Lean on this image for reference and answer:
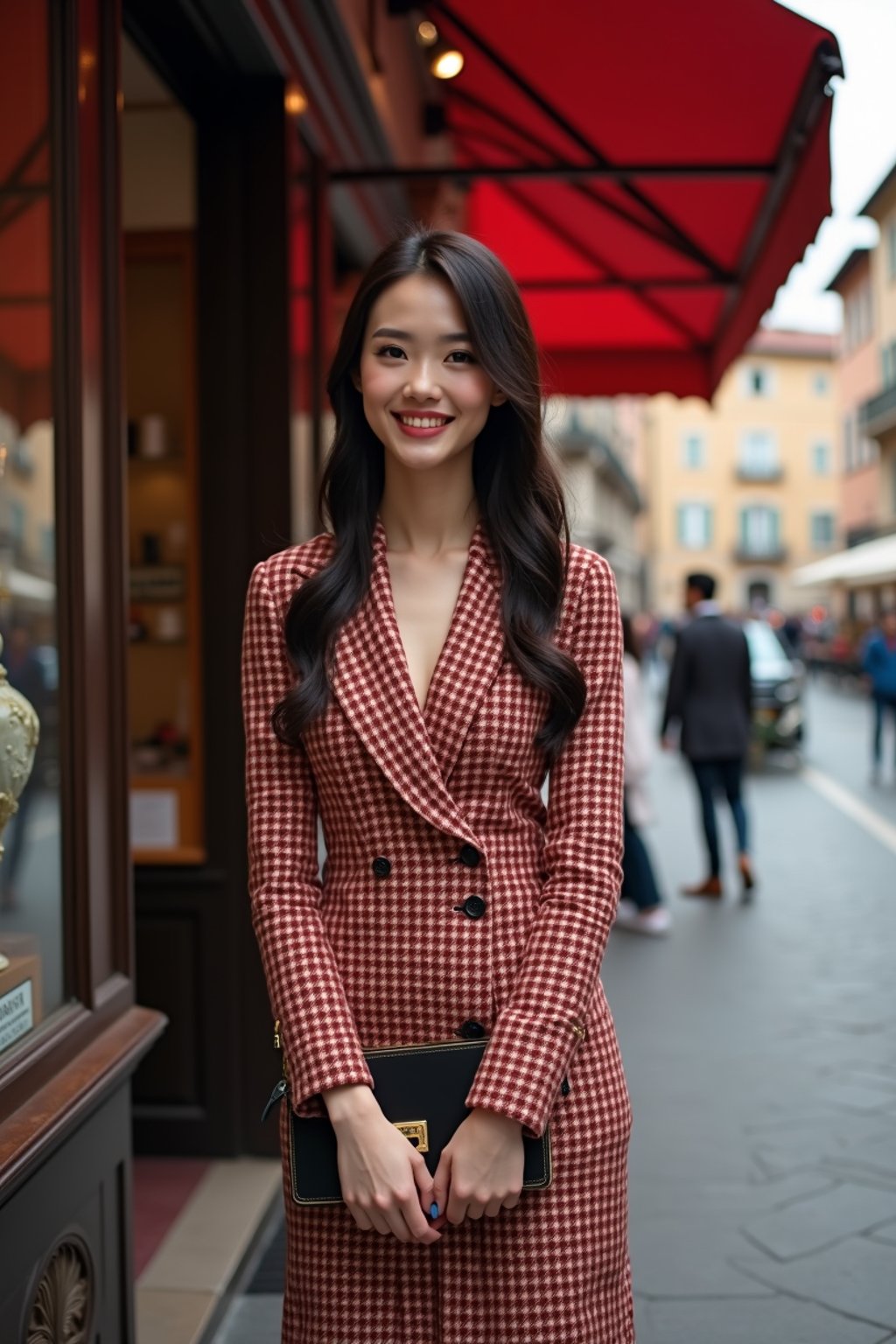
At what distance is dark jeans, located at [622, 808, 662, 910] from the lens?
8.02 m

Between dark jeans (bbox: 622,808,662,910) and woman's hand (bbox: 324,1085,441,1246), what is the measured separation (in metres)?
6.34

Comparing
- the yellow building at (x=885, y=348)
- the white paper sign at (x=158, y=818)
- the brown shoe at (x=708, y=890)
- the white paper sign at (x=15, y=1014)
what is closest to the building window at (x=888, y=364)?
the yellow building at (x=885, y=348)

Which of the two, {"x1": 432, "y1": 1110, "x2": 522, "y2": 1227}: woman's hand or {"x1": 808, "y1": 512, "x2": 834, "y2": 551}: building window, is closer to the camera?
{"x1": 432, "y1": 1110, "x2": 522, "y2": 1227}: woman's hand

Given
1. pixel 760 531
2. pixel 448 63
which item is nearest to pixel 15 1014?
pixel 448 63

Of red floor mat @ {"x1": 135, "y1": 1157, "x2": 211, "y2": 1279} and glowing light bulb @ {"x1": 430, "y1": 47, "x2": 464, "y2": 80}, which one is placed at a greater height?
glowing light bulb @ {"x1": 430, "y1": 47, "x2": 464, "y2": 80}

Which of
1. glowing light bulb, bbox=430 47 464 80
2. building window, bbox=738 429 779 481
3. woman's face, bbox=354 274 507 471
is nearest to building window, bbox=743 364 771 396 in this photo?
building window, bbox=738 429 779 481

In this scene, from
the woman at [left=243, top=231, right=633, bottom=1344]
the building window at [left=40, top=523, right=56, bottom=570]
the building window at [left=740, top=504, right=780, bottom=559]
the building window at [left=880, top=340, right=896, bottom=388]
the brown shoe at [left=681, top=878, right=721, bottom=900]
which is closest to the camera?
the woman at [left=243, top=231, right=633, bottom=1344]

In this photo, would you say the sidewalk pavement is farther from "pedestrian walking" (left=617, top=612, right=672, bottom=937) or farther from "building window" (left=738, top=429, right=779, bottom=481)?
Result: "building window" (left=738, top=429, right=779, bottom=481)

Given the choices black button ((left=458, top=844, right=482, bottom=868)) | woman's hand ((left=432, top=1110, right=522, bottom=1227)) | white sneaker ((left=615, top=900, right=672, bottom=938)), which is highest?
black button ((left=458, top=844, right=482, bottom=868))

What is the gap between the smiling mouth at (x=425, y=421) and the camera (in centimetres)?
193

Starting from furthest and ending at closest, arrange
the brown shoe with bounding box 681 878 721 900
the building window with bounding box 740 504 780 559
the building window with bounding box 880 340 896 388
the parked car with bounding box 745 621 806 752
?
the building window with bounding box 740 504 780 559 < the building window with bounding box 880 340 896 388 < the parked car with bounding box 745 621 806 752 < the brown shoe with bounding box 681 878 721 900

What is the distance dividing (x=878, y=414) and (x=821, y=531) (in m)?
31.5

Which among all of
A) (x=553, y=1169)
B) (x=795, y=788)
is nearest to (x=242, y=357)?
(x=553, y=1169)

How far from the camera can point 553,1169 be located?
1.85m
